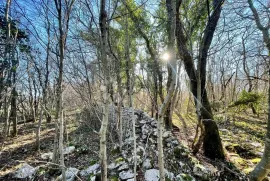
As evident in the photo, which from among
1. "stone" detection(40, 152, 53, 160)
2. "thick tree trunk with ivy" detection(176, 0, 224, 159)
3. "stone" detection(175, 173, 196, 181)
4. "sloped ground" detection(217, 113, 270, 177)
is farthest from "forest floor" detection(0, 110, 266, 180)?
"stone" detection(175, 173, 196, 181)

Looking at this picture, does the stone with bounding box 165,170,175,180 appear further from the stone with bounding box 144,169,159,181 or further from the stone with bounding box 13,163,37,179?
the stone with bounding box 13,163,37,179

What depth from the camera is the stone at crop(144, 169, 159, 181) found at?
3.12 metres

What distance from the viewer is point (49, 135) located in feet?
23.0

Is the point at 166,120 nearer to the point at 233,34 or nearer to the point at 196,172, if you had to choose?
the point at 196,172

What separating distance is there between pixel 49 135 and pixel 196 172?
20.8 feet

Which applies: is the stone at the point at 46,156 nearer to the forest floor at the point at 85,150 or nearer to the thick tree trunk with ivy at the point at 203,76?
the forest floor at the point at 85,150

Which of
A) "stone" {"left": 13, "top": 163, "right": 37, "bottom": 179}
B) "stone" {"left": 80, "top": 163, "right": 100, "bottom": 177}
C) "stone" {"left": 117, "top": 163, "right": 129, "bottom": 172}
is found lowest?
"stone" {"left": 13, "top": 163, "right": 37, "bottom": 179}

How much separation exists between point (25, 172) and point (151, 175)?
3.00m

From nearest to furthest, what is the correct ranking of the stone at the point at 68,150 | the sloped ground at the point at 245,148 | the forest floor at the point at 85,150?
the sloped ground at the point at 245,148 < the forest floor at the point at 85,150 < the stone at the point at 68,150

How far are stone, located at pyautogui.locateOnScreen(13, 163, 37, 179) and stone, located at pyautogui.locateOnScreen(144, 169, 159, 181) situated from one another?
2.66 meters

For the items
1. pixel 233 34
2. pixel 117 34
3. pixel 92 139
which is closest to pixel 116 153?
pixel 92 139

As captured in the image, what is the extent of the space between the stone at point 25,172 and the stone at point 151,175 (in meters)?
2.66

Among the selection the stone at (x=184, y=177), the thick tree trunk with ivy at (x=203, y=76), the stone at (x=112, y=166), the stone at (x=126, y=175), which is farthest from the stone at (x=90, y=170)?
the thick tree trunk with ivy at (x=203, y=76)

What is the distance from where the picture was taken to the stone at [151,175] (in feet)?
10.2
